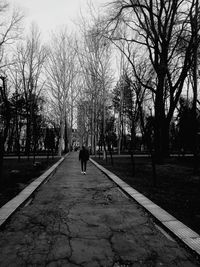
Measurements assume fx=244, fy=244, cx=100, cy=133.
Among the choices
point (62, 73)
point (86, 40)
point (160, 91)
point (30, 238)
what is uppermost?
point (86, 40)

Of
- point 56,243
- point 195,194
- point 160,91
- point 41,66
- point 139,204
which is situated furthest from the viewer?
point 41,66

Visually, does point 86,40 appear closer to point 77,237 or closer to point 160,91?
point 160,91

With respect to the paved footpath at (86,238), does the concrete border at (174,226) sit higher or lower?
higher

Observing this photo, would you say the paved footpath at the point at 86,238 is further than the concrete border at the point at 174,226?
No

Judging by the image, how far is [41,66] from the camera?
33781mm

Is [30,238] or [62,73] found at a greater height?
[62,73]

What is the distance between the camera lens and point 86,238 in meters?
4.29

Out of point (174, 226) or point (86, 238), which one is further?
point (174, 226)

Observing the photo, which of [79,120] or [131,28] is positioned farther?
[79,120]

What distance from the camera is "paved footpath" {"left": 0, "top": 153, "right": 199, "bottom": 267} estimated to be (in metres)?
3.48

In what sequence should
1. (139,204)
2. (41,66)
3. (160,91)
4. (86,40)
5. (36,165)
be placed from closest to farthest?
(139,204) < (36,165) < (160,91) < (86,40) < (41,66)

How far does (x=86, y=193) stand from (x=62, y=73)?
2530cm

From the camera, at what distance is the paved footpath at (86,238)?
3.48m

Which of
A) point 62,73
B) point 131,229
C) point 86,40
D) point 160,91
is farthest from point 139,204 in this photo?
point 62,73
